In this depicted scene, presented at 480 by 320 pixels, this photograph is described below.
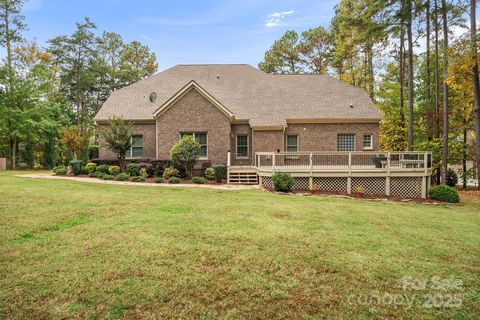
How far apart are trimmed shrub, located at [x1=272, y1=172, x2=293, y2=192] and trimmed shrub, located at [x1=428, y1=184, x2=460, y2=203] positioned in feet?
22.4

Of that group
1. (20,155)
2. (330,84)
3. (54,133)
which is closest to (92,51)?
(54,133)

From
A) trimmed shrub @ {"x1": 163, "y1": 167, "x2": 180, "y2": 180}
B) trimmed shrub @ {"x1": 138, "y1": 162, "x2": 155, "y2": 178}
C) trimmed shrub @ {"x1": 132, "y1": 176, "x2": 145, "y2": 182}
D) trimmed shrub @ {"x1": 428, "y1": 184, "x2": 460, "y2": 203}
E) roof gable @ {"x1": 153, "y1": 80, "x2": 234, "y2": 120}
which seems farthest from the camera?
roof gable @ {"x1": 153, "y1": 80, "x2": 234, "y2": 120}

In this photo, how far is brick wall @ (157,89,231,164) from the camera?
674 inches

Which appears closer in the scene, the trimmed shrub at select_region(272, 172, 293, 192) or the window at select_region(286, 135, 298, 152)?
the trimmed shrub at select_region(272, 172, 293, 192)

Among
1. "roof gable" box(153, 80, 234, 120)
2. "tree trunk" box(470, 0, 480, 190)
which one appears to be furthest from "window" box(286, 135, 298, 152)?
"tree trunk" box(470, 0, 480, 190)

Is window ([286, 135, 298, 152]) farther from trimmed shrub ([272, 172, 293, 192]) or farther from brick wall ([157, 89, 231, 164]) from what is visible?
trimmed shrub ([272, 172, 293, 192])

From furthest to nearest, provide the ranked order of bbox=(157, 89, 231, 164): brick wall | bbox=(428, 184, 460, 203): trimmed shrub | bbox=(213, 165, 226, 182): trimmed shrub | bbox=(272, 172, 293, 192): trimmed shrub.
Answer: bbox=(157, 89, 231, 164): brick wall < bbox=(213, 165, 226, 182): trimmed shrub < bbox=(272, 172, 293, 192): trimmed shrub < bbox=(428, 184, 460, 203): trimmed shrub

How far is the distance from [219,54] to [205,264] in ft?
114

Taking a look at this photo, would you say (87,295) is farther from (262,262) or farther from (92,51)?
(92,51)

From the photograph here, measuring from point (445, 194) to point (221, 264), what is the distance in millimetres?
12633

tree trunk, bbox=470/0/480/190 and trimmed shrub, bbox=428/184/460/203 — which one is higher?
tree trunk, bbox=470/0/480/190

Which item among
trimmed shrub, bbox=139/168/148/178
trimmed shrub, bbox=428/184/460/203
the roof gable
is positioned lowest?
trimmed shrub, bbox=428/184/460/203

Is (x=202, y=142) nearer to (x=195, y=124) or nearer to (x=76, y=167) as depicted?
(x=195, y=124)

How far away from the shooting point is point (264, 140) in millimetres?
18031
